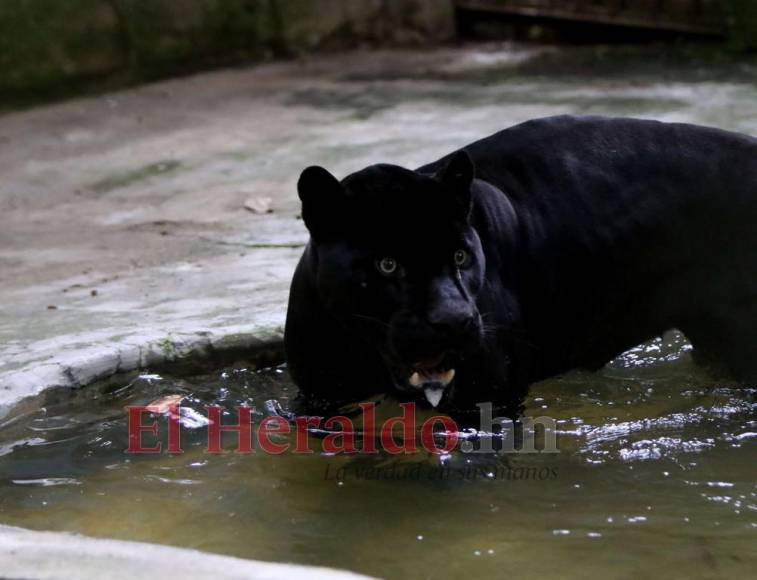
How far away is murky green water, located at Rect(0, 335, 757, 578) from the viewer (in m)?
2.93

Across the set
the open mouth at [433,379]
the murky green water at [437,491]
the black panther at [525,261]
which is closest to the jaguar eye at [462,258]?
the black panther at [525,261]

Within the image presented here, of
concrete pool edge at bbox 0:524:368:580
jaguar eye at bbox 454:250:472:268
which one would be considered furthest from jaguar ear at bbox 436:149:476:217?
concrete pool edge at bbox 0:524:368:580

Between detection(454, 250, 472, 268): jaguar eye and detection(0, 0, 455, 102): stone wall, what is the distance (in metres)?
6.74

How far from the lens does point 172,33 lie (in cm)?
995

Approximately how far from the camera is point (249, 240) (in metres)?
5.64

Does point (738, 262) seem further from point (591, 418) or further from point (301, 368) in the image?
point (301, 368)

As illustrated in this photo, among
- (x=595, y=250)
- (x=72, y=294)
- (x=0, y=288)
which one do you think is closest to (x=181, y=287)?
(x=72, y=294)

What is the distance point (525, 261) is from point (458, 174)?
537 millimetres

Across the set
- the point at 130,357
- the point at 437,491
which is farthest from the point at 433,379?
the point at 130,357

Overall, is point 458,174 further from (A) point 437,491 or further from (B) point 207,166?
(B) point 207,166

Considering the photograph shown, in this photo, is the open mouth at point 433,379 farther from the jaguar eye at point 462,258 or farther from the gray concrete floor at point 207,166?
the gray concrete floor at point 207,166

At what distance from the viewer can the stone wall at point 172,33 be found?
9.20m

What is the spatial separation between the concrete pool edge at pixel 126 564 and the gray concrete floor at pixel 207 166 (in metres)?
1.17

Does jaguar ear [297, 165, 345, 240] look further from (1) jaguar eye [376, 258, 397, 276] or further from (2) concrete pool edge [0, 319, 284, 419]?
(2) concrete pool edge [0, 319, 284, 419]
